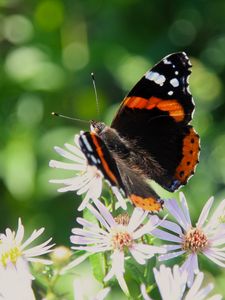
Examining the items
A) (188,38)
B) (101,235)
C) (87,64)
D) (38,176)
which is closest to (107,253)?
(101,235)

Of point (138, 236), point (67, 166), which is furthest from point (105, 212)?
point (67, 166)

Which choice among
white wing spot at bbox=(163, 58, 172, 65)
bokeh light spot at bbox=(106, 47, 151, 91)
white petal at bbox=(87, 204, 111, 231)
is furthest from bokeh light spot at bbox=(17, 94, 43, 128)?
white petal at bbox=(87, 204, 111, 231)

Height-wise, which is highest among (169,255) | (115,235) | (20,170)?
(20,170)

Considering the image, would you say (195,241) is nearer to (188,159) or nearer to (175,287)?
(188,159)

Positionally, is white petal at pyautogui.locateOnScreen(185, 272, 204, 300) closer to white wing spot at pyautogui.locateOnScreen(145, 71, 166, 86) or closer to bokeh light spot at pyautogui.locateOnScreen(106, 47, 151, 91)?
white wing spot at pyautogui.locateOnScreen(145, 71, 166, 86)

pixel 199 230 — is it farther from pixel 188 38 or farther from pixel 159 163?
pixel 188 38

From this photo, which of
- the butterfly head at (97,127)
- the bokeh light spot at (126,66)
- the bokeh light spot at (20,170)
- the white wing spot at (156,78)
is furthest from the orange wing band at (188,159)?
the bokeh light spot at (126,66)
